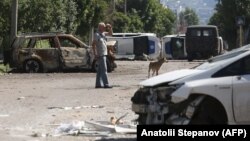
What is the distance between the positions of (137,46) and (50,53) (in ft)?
78.7

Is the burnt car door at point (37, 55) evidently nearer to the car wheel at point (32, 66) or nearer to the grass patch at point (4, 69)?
the car wheel at point (32, 66)

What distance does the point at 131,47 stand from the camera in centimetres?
5047

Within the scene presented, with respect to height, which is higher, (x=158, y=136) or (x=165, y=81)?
(x=165, y=81)

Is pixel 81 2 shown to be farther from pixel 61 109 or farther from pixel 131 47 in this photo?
pixel 61 109

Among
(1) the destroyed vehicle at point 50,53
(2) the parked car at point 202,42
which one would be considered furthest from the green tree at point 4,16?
(2) the parked car at point 202,42

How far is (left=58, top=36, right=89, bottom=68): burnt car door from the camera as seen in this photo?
87.4 feet

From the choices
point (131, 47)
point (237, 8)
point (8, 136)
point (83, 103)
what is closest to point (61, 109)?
point (83, 103)

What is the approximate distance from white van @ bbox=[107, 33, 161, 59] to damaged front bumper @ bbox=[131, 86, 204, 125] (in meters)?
39.7

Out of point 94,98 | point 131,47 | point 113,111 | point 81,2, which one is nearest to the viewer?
point 113,111

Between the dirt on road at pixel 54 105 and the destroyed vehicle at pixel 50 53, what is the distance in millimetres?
3719

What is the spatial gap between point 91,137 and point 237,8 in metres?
59.6

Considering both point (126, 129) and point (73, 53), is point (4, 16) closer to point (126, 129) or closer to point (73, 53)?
point (73, 53)

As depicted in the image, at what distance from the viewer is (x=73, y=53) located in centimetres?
2669

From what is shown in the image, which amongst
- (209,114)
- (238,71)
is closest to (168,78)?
(209,114)
